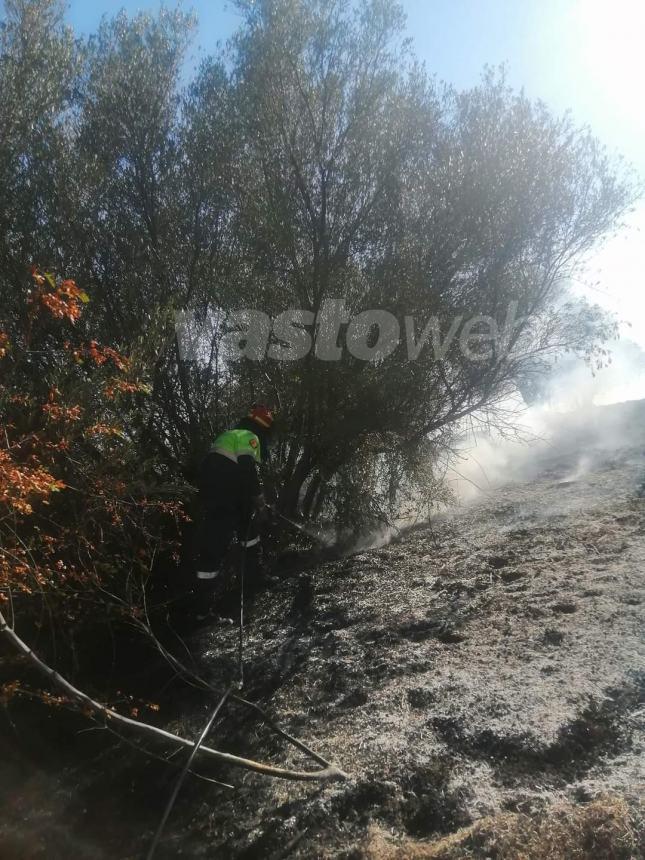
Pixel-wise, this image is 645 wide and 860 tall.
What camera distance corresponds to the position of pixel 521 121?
24.4 ft

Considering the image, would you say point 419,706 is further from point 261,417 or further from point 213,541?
point 261,417

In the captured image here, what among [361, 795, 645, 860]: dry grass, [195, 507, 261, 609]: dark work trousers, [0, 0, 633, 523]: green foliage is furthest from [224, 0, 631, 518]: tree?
[361, 795, 645, 860]: dry grass

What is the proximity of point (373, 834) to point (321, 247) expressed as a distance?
5.65 metres

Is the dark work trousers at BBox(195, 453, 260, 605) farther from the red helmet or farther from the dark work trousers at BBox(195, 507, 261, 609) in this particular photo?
the red helmet

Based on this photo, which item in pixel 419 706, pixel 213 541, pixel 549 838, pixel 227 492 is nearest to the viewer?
pixel 549 838

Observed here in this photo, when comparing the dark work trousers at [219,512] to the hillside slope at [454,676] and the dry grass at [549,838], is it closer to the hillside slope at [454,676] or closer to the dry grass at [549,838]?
the hillside slope at [454,676]

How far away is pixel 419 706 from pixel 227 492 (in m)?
2.91

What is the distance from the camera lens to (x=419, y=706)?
3.79 metres

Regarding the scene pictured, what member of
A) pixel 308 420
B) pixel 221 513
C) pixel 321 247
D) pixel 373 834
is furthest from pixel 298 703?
pixel 321 247

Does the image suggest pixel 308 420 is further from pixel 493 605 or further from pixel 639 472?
pixel 639 472

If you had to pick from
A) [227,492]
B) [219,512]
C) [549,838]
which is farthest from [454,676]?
[219,512]

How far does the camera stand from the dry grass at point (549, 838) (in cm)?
237

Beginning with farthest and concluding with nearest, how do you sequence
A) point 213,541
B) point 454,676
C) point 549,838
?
point 213,541 < point 454,676 < point 549,838

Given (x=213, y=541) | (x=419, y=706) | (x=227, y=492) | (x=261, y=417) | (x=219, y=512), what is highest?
(x=261, y=417)
